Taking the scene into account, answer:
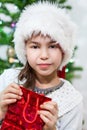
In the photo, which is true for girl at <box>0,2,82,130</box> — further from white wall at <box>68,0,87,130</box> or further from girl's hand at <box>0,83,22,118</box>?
white wall at <box>68,0,87,130</box>

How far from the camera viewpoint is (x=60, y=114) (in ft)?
4.35

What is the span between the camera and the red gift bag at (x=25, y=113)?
112 cm

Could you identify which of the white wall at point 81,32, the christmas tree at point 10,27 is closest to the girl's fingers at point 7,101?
the christmas tree at point 10,27

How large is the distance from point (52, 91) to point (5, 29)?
1.32m

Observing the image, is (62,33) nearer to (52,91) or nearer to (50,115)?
(52,91)

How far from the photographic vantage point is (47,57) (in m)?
1.22

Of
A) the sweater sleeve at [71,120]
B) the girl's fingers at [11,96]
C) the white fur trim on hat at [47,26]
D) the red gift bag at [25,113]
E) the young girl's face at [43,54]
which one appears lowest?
the sweater sleeve at [71,120]

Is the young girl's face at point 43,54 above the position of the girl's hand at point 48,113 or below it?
above

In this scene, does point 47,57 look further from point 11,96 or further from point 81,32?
point 81,32

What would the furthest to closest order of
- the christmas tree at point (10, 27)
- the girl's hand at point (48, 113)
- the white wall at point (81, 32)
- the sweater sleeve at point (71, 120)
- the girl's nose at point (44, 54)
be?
the white wall at point (81, 32) < the christmas tree at point (10, 27) < the sweater sleeve at point (71, 120) < the girl's nose at point (44, 54) < the girl's hand at point (48, 113)

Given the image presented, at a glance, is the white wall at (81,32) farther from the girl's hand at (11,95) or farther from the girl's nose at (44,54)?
the girl's hand at (11,95)

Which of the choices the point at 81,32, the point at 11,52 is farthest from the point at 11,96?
the point at 81,32

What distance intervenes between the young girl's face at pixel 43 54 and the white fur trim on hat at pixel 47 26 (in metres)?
0.03

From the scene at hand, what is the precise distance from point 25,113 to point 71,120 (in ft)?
0.96
